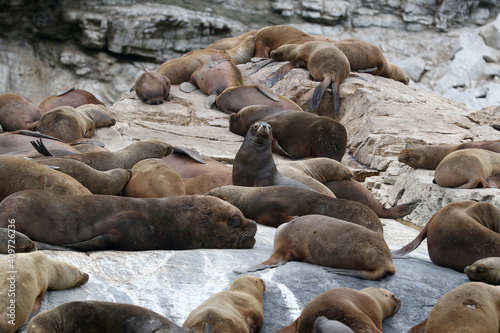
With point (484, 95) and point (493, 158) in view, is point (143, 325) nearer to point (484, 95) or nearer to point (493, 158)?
point (493, 158)

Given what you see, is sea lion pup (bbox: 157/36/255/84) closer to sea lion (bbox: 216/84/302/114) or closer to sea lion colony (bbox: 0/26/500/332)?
sea lion (bbox: 216/84/302/114)

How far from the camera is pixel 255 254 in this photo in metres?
4.43

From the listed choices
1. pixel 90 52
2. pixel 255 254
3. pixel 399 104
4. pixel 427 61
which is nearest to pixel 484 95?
pixel 427 61

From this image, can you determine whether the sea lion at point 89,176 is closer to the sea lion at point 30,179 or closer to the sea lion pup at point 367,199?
the sea lion at point 30,179

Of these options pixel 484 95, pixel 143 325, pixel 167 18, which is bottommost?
pixel 484 95

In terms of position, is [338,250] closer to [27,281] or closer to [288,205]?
[288,205]

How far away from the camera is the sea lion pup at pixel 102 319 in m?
2.65

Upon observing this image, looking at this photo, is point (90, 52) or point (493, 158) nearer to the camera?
point (493, 158)

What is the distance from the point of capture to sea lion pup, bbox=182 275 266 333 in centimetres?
282

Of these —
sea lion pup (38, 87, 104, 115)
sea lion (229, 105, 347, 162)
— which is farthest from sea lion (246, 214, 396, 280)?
sea lion pup (38, 87, 104, 115)

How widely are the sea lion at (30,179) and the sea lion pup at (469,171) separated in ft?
12.7

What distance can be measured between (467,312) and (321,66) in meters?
8.23

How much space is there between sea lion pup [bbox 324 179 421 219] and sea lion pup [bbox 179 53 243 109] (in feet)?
14.5

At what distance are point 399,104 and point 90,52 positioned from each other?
522 inches
